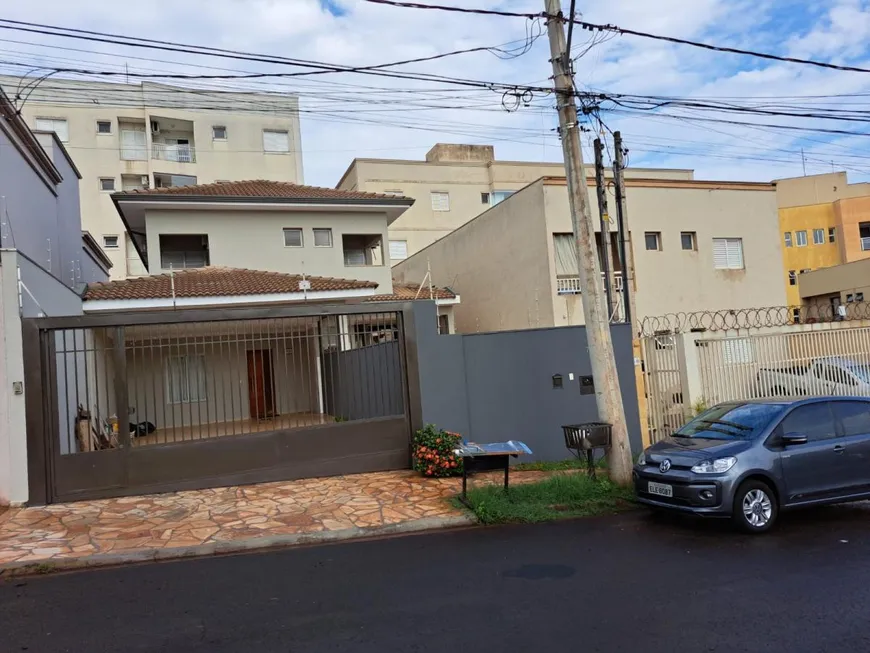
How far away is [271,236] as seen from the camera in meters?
19.9

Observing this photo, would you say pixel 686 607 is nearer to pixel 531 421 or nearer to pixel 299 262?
pixel 531 421

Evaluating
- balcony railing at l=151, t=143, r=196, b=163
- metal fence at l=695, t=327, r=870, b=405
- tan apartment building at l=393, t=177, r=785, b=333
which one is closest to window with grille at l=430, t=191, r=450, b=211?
tan apartment building at l=393, t=177, r=785, b=333

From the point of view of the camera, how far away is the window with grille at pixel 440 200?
119 ft

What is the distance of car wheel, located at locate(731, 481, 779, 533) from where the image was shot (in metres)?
6.64

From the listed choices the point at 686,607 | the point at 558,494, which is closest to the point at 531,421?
the point at 558,494

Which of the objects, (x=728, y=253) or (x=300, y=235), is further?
(x=728, y=253)

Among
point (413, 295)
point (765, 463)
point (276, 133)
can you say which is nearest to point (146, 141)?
point (276, 133)

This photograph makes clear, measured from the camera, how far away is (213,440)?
9562 mm

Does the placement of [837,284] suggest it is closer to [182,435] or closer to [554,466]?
[554,466]

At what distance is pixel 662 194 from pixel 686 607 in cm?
1823

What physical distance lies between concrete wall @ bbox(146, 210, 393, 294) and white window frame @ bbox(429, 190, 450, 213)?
15.4 metres

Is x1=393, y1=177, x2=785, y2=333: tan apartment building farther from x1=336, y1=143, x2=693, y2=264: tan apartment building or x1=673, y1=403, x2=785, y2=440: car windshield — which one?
x1=336, y1=143, x2=693, y2=264: tan apartment building

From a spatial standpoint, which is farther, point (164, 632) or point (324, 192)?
point (324, 192)

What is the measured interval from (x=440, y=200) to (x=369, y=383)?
83.9ft
